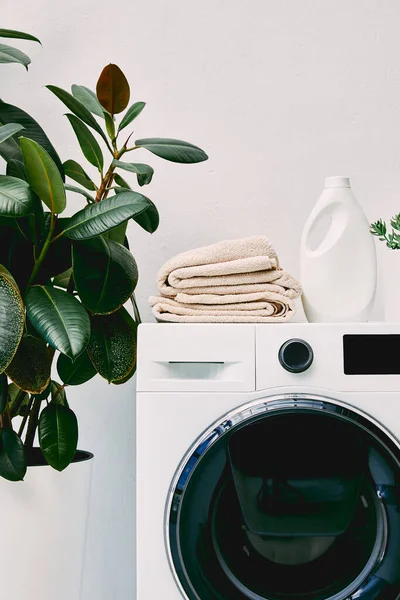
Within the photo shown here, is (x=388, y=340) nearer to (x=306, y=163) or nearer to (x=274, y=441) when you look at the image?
(x=274, y=441)

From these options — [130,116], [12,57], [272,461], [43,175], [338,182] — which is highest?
[12,57]

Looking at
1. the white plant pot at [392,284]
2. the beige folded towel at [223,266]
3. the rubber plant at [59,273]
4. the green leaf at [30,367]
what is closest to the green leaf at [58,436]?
the rubber plant at [59,273]

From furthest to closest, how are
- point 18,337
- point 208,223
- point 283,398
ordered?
point 208,223 → point 283,398 → point 18,337

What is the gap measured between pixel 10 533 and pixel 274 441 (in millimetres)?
518

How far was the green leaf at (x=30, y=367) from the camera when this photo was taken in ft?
3.90

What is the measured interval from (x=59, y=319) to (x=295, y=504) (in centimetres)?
54

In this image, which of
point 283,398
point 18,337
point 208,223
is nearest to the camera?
point 18,337

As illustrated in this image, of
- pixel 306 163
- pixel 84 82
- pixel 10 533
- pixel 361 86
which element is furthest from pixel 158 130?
pixel 10 533

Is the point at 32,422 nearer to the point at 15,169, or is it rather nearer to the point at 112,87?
the point at 15,169

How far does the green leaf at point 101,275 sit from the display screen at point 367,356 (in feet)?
1.37

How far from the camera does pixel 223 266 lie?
128cm

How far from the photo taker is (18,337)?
3.50ft

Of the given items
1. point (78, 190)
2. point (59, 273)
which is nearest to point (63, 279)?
point (59, 273)

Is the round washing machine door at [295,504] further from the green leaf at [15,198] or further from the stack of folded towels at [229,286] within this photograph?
the green leaf at [15,198]
